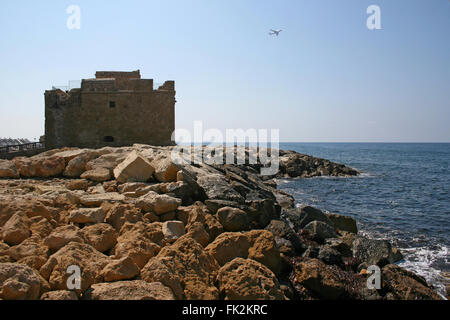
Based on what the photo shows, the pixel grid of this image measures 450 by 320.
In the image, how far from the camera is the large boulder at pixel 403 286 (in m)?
4.96

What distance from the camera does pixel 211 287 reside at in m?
3.85

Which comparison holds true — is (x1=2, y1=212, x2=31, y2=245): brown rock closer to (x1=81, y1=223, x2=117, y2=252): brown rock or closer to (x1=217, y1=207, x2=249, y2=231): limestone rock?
(x1=81, y1=223, x2=117, y2=252): brown rock

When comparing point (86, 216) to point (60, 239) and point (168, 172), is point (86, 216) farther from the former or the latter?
point (168, 172)

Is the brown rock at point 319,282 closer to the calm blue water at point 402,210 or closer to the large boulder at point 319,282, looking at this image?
the large boulder at point 319,282

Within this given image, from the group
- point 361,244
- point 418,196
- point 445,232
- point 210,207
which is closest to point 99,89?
point 210,207

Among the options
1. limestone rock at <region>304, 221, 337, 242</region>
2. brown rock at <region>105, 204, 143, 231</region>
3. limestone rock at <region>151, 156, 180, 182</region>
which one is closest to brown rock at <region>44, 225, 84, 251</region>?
brown rock at <region>105, 204, 143, 231</region>

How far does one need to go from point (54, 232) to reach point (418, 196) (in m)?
20.4

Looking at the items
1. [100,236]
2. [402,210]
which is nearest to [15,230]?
[100,236]

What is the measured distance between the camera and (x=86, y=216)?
5020 millimetres

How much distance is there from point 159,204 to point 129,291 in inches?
92.3

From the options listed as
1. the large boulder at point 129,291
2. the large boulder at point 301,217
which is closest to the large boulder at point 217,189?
the large boulder at point 301,217

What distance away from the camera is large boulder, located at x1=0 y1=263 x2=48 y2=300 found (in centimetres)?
305
